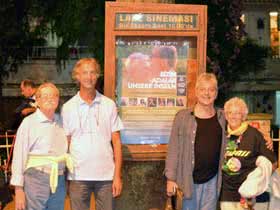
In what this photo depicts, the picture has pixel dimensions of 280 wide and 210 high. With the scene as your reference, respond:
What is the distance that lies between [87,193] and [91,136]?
1.65 ft

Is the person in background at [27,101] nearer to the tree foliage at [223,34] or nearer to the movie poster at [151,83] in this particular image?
the movie poster at [151,83]

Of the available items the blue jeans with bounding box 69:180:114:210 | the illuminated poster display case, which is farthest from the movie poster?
the blue jeans with bounding box 69:180:114:210

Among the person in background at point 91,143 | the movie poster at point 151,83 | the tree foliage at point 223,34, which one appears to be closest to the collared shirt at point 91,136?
the person in background at point 91,143

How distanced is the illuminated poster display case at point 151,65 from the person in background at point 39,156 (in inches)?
45.6

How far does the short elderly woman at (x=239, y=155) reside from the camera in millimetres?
4734

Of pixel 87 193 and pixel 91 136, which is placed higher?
pixel 91 136

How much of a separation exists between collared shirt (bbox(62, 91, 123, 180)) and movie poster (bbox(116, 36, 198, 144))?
Result: 896 millimetres

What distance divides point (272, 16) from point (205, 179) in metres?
24.7

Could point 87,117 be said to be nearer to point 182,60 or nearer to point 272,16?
point 182,60

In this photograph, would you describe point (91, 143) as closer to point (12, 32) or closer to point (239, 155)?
point (239, 155)

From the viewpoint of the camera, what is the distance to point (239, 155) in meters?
4.75

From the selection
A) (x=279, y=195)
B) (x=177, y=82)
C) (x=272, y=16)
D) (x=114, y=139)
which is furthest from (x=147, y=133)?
(x=272, y=16)

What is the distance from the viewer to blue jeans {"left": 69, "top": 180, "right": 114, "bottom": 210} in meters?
4.65

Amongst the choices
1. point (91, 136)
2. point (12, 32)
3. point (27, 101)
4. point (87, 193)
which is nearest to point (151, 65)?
point (91, 136)
